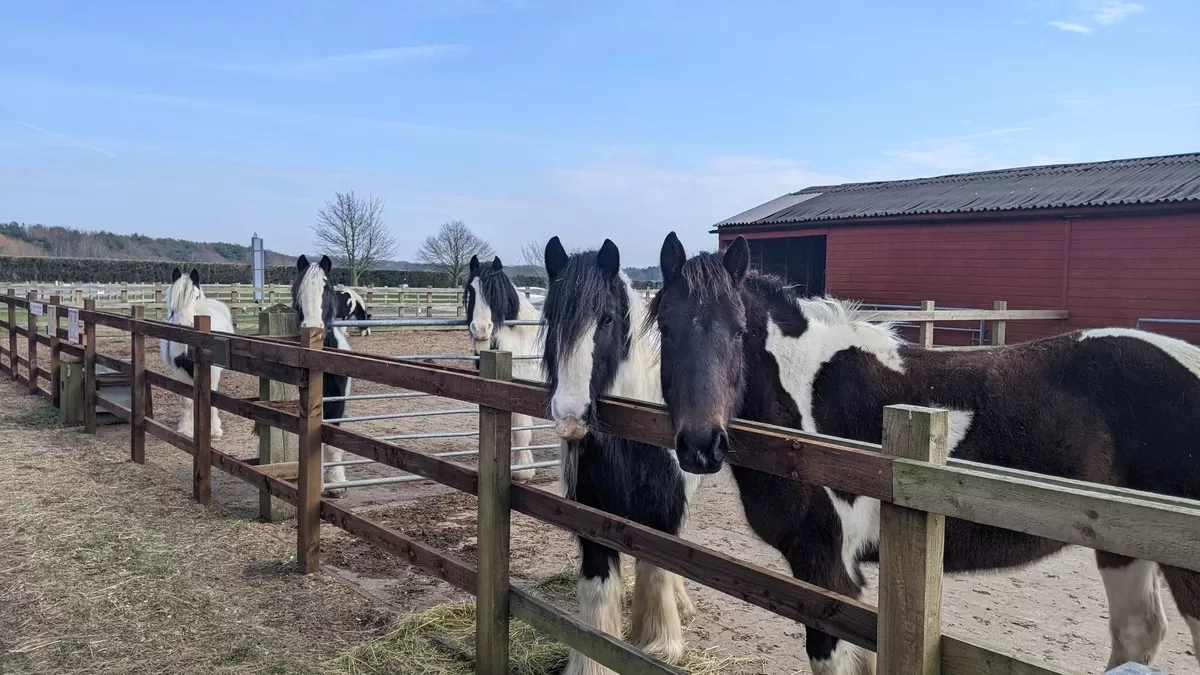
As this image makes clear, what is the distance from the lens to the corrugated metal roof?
12484 millimetres

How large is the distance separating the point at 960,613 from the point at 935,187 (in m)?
15.2

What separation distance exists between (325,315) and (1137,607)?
19.4 feet

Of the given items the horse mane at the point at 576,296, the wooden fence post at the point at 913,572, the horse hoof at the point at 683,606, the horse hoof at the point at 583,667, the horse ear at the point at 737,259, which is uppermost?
the horse ear at the point at 737,259

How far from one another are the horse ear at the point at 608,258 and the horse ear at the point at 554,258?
0.99 ft

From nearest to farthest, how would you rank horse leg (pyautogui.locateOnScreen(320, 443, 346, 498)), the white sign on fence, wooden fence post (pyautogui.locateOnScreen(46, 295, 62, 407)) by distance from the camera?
horse leg (pyautogui.locateOnScreen(320, 443, 346, 498)), the white sign on fence, wooden fence post (pyautogui.locateOnScreen(46, 295, 62, 407))

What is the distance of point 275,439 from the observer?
212 inches

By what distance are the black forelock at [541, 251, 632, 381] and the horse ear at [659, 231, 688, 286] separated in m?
0.41

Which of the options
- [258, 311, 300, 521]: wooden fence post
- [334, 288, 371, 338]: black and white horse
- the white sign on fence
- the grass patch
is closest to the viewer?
[258, 311, 300, 521]: wooden fence post

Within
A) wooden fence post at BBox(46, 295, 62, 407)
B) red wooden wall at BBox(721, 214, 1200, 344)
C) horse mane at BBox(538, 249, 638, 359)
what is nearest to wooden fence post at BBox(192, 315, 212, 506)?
horse mane at BBox(538, 249, 638, 359)

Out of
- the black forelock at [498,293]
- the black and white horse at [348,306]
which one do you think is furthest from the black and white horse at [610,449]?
the black and white horse at [348,306]

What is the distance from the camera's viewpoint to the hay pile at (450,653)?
3.24 meters

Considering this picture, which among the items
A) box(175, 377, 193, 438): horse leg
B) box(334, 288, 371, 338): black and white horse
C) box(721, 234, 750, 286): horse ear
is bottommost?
box(175, 377, 193, 438): horse leg

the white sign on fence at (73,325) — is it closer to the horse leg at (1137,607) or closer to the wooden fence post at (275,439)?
the wooden fence post at (275,439)

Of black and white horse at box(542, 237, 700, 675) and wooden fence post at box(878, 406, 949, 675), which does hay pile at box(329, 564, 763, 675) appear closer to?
black and white horse at box(542, 237, 700, 675)
